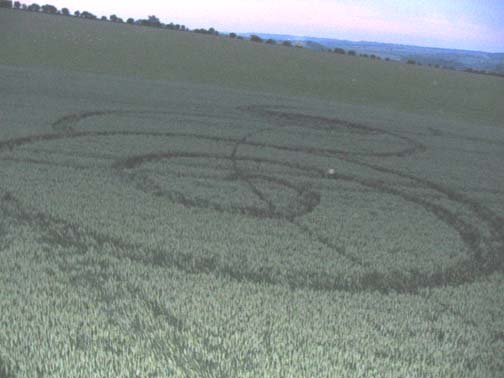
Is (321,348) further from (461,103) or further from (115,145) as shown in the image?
(461,103)

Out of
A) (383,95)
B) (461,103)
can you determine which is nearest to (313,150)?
(383,95)

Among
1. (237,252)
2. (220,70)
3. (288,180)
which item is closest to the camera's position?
(237,252)

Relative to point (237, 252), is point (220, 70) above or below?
above

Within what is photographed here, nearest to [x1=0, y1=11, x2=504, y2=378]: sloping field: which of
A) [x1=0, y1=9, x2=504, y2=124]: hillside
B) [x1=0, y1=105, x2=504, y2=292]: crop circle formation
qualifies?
[x1=0, y1=105, x2=504, y2=292]: crop circle formation

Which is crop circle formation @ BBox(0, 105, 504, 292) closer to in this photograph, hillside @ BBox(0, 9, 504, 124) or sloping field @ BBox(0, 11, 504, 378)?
sloping field @ BBox(0, 11, 504, 378)

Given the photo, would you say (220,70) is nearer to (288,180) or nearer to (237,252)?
(288,180)

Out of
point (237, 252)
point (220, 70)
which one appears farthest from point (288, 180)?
point (220, 70)

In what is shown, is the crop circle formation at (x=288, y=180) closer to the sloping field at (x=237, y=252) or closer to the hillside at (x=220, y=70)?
the sloping field at (x=237, y=252)
